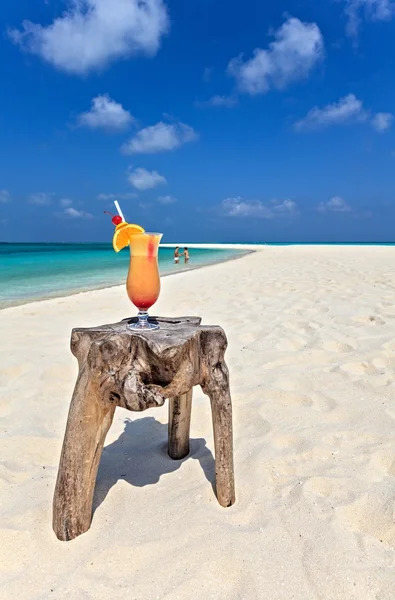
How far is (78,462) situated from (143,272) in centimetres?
87

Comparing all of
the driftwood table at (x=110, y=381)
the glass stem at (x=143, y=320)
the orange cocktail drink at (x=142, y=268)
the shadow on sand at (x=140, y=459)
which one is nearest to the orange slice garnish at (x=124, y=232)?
the orange cocktail drink at (x=142, y=268)

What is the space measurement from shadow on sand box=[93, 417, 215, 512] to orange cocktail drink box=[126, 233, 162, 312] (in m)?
0.87

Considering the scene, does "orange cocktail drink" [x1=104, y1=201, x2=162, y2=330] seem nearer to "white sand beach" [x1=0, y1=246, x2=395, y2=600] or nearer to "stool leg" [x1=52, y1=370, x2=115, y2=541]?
"stool leg" [x1=52, y1=370, x2=115, y2=541]

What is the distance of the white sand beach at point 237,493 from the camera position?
136cm

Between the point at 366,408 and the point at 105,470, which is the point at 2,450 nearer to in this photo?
the point at 105,470

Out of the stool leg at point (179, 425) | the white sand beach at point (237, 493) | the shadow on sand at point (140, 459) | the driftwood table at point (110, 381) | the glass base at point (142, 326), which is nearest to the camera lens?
the white sand beach at point (237, 493)

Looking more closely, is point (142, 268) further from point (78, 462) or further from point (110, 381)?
point (78, 462)

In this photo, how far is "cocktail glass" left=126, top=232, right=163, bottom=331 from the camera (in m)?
1.82

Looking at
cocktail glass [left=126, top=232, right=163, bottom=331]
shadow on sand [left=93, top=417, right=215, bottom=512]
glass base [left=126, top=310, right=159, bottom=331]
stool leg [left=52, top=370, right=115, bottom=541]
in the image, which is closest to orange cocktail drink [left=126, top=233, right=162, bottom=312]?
cocktail glass [left=126, top=232, right=163, bottom=331]

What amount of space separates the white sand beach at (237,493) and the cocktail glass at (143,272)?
2.82 feet

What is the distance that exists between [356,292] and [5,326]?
5934mm

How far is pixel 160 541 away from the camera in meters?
1.52

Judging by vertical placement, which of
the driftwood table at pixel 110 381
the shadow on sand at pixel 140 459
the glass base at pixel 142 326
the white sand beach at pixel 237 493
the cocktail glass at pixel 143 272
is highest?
the cocktail glass at pixel 143 272

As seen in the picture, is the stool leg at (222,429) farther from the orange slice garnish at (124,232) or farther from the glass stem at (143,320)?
the orange slice garnish at (124,232)
